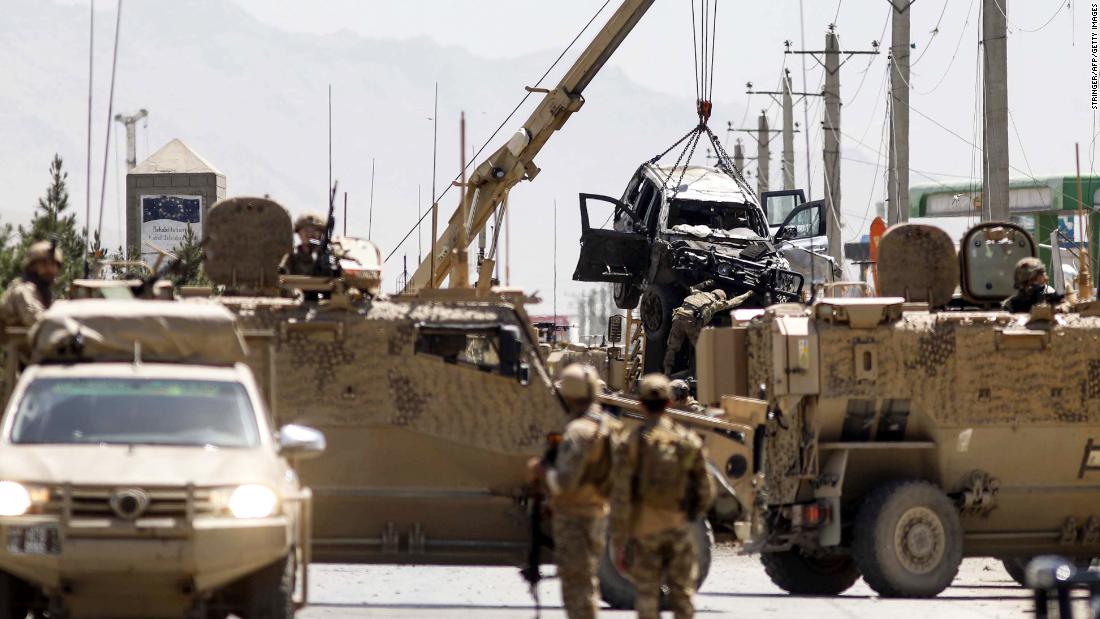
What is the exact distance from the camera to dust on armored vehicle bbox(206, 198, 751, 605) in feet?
47.5

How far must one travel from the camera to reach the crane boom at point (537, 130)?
2903 centimetres

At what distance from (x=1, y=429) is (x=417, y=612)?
4.02 metres

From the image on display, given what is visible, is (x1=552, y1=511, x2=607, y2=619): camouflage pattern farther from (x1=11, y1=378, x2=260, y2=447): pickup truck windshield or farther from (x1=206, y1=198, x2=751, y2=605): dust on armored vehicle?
(x1=206, y1=198, x2=751, y2=605): dust on armored vehicle

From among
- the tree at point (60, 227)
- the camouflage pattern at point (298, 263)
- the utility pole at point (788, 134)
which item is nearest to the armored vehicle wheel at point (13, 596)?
the camouflage pattern at point (298, 263)

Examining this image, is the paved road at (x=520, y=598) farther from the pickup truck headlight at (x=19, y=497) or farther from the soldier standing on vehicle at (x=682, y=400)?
the pickup truck headlight at (x=19, y=497)

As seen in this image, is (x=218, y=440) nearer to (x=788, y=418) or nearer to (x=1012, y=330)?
(x=788, y=418)

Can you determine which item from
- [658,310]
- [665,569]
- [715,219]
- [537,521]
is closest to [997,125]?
[715,219]

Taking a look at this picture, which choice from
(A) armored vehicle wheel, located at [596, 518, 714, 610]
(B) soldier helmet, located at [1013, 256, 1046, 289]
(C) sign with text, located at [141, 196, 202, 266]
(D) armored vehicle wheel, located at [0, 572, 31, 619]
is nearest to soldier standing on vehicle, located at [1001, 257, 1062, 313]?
(B) soldier helmet, located at [1013, 256, 1046, 289]

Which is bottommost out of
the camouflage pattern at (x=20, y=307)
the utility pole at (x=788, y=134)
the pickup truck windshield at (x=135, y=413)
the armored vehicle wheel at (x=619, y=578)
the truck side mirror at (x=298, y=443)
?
the armored vehicle wheel at (x=619, y=578)

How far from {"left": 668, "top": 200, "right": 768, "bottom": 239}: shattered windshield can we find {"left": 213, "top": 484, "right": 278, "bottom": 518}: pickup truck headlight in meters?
16.2

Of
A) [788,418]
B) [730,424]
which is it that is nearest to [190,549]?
[730,424]

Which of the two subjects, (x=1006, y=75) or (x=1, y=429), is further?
(x=1006, y=75)

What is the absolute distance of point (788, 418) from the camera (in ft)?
52.4

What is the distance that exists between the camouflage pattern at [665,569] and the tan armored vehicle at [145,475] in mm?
1792
